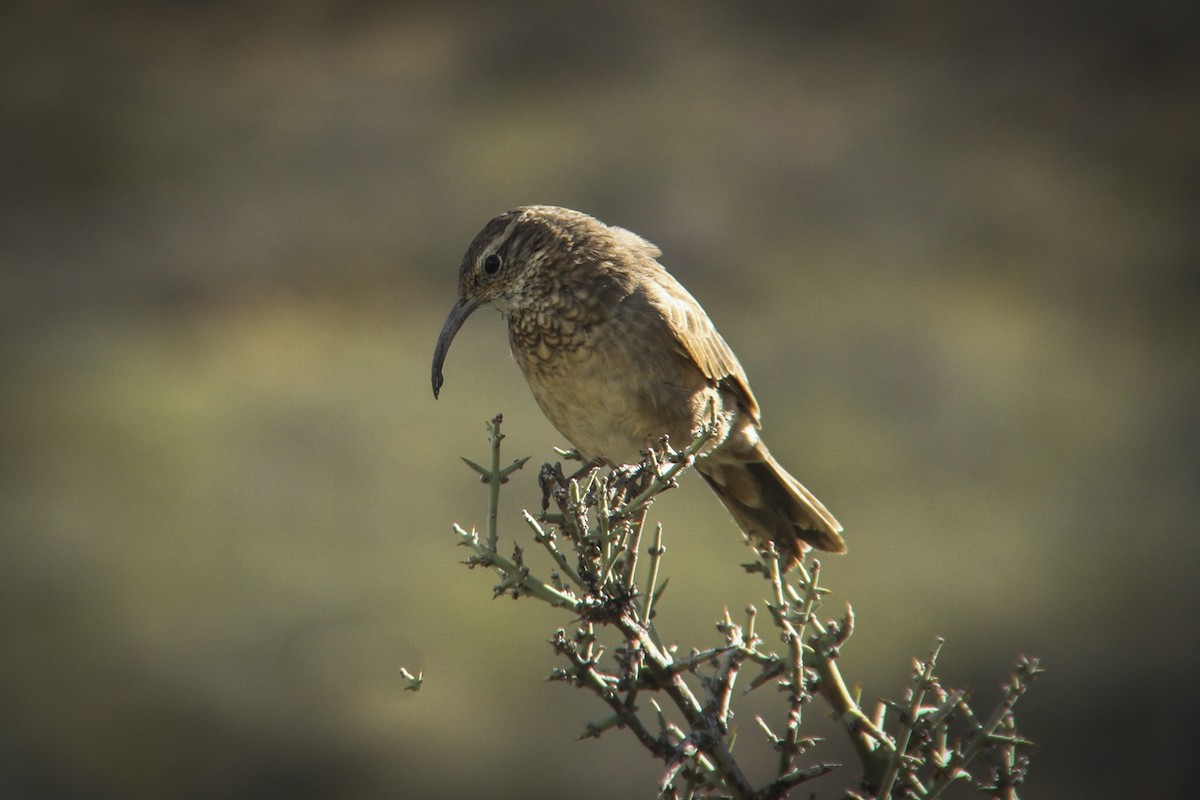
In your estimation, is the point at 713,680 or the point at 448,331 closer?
the point at 713,680

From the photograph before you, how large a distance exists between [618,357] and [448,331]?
0.55m

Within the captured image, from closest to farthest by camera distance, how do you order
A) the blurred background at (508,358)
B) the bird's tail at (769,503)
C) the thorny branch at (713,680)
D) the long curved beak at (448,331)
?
1. the thorny branch at (713,680)
2. the long curved beak at (448,331)
3. the bird's tail at (769,503)
4. the blurred background at (508,358)

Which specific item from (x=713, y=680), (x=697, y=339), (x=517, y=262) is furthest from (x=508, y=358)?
(x=713, y=680)

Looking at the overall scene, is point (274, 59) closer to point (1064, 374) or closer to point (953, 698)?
point (1064, 374)

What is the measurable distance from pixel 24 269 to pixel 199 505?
15.4ft

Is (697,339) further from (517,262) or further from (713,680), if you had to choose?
(713,680)

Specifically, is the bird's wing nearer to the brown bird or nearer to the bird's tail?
the brown bird

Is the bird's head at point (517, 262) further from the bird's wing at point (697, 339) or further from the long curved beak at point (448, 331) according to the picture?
the bird's wing at point (697, 339)

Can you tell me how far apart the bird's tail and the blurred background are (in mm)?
1866

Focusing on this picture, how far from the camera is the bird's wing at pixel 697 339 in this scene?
3869mm

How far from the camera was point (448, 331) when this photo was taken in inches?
152

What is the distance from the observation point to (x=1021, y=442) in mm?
8812

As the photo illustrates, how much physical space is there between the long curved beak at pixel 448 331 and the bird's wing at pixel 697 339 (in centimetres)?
61

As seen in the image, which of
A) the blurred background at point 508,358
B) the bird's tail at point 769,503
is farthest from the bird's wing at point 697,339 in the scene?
the blurred background at point 508,358
